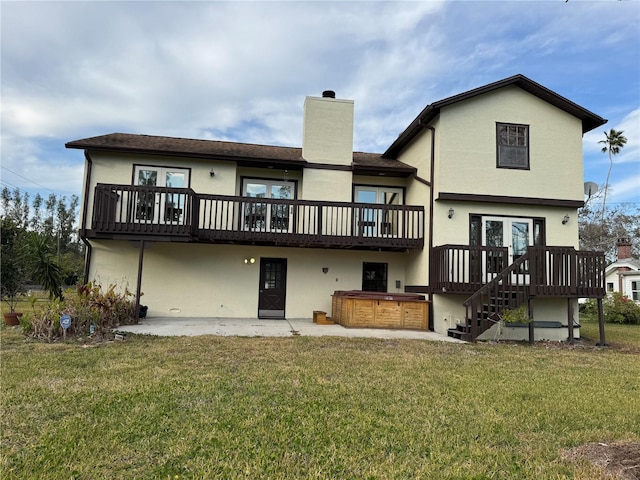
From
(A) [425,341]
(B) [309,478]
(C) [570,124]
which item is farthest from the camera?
(C) [570,124]

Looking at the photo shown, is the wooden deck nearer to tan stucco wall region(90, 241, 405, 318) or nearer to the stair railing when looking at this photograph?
the stair railing

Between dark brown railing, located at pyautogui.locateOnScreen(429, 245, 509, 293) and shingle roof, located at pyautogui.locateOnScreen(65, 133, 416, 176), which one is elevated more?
shingle roof, located at pyautogui.locateOnScreen(65, 133, 416, 176)

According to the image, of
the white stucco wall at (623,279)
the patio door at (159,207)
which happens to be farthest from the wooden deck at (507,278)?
the white stucco wall at (623,279)

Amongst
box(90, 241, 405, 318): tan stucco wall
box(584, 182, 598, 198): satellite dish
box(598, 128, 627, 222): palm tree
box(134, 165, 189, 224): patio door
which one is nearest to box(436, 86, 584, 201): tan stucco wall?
box(584, 182, 598, 198): satellite dish

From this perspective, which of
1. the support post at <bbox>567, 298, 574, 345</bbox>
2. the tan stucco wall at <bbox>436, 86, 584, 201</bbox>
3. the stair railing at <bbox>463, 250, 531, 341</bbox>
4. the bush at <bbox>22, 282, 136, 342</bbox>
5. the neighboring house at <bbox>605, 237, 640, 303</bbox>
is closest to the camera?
the bush at <bbox>22, 282, 136, 342</bbox>

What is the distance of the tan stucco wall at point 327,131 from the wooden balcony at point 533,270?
4.93 metres

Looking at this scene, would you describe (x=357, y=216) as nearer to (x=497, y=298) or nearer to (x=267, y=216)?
(x=267, y=216)

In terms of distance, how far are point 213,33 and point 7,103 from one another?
271 inches

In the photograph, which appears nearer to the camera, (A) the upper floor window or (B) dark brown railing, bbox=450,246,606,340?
(B) dark brown railing, bbox=450,246,606,340

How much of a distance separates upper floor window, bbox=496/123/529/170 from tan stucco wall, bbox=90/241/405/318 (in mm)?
4555

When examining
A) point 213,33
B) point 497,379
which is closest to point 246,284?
point 213,33

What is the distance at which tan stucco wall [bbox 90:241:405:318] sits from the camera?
12.6m

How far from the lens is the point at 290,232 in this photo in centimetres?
1220

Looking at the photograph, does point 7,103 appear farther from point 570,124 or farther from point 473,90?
point 570,124
